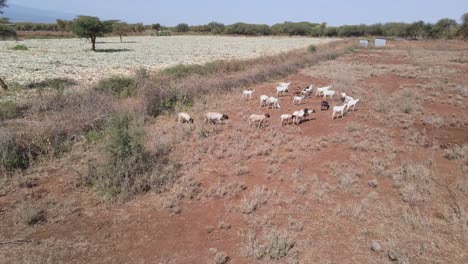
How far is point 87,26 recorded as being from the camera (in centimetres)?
4078

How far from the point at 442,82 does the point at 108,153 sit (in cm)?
2434

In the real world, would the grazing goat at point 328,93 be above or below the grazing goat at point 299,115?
above

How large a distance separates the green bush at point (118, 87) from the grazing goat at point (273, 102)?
750cm

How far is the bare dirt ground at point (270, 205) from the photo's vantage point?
5500mm

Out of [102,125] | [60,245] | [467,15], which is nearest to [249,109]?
[102,125]

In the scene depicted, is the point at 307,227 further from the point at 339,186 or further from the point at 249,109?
the point at 249,109

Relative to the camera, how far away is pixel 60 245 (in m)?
5.55

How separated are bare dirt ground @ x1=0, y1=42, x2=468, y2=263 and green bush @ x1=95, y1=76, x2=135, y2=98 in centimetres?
451

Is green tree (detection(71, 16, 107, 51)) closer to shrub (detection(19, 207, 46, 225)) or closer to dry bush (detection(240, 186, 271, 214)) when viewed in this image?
shrub (detection(19, 207, 46, 225))

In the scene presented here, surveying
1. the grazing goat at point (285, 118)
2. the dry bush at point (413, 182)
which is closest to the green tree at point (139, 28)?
the grazing goat at point (285, 118)

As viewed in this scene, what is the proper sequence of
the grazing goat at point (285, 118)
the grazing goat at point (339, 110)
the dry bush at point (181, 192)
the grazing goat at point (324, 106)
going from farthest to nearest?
the grazing goat at point (324, 106) < the grazing goat at point (339, 110) < the grazing goat at point (285, 118) < the dry bush at point (181, 192)

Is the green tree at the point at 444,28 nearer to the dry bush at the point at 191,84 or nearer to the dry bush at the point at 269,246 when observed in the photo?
the dry bush at the point at 191,84

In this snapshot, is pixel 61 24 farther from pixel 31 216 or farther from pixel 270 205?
pixel 270 205

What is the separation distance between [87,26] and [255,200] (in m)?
43.7
